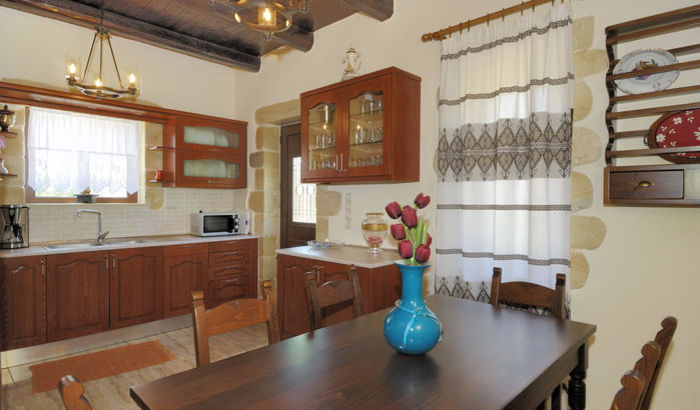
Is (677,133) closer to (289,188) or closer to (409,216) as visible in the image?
(409,216)

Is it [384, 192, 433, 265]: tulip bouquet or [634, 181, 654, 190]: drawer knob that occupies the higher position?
[634, 181, 654, 190]: drawer knob

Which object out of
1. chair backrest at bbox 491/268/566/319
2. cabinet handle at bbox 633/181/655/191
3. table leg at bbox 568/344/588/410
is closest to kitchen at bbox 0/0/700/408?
cabinet handle at bbox 633/181/655/191

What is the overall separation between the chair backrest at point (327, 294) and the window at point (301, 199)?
2.26 metres

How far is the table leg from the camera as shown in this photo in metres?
1.41

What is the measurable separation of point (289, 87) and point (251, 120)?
77 cm

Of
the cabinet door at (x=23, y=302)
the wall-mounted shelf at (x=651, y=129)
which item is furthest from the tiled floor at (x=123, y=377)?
the wall-mounted shelf at (x=651, y=129)

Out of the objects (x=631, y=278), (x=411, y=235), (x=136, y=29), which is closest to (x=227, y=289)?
(x=136, y=29)

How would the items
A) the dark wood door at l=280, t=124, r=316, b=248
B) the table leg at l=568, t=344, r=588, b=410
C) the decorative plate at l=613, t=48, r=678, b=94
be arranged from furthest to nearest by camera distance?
the dark wood door at l=280, t=124, r=316, b=248, the decorative plate at l=613, t=48, r=678, b=94, the table leg at l=568, t=344, r=588, b=410

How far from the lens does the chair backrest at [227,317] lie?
1299 mm

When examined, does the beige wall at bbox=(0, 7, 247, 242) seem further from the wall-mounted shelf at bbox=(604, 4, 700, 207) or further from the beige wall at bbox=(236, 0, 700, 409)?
the wall-mounted shelf at bbox=(604, 4, 700, 207)

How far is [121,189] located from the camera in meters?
3.99

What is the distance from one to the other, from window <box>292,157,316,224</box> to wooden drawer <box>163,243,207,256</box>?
3.32ft

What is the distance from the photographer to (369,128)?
2.81 metres

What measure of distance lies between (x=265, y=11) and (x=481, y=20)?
1.45m
